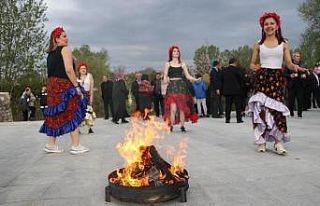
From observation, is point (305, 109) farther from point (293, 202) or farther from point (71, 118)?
point (293, 202)

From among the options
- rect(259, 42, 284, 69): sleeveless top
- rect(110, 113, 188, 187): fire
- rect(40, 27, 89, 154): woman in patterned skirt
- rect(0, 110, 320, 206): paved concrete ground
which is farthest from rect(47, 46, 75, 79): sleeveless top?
rect(259, 42, 284, 69): sleeveless top

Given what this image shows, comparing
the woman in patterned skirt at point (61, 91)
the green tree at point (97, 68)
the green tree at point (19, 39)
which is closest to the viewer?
the woman in patterned skirt at point (61, 91)

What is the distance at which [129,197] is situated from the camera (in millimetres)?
4094

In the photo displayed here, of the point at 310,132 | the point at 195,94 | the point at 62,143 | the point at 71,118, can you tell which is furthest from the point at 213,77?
the point at 71,118

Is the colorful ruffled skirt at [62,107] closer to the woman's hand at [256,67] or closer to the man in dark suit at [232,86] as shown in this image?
the woman's hand at [256,67]

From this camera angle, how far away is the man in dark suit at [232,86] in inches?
516

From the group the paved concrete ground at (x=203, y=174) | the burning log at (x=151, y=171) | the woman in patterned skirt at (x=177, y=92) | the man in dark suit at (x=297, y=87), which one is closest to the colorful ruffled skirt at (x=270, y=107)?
the paved concrete ground at (x=203, y=174)

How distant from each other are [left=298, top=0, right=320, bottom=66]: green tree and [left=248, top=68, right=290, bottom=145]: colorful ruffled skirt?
42.6 meters

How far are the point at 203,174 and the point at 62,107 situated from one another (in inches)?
116

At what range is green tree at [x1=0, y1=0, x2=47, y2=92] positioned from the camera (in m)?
26.2

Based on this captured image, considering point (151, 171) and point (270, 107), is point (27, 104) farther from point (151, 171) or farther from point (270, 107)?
point (151, 171)

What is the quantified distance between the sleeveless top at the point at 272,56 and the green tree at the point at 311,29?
140ft

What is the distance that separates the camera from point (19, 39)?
26.5 metres

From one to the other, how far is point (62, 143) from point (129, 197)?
519cm
